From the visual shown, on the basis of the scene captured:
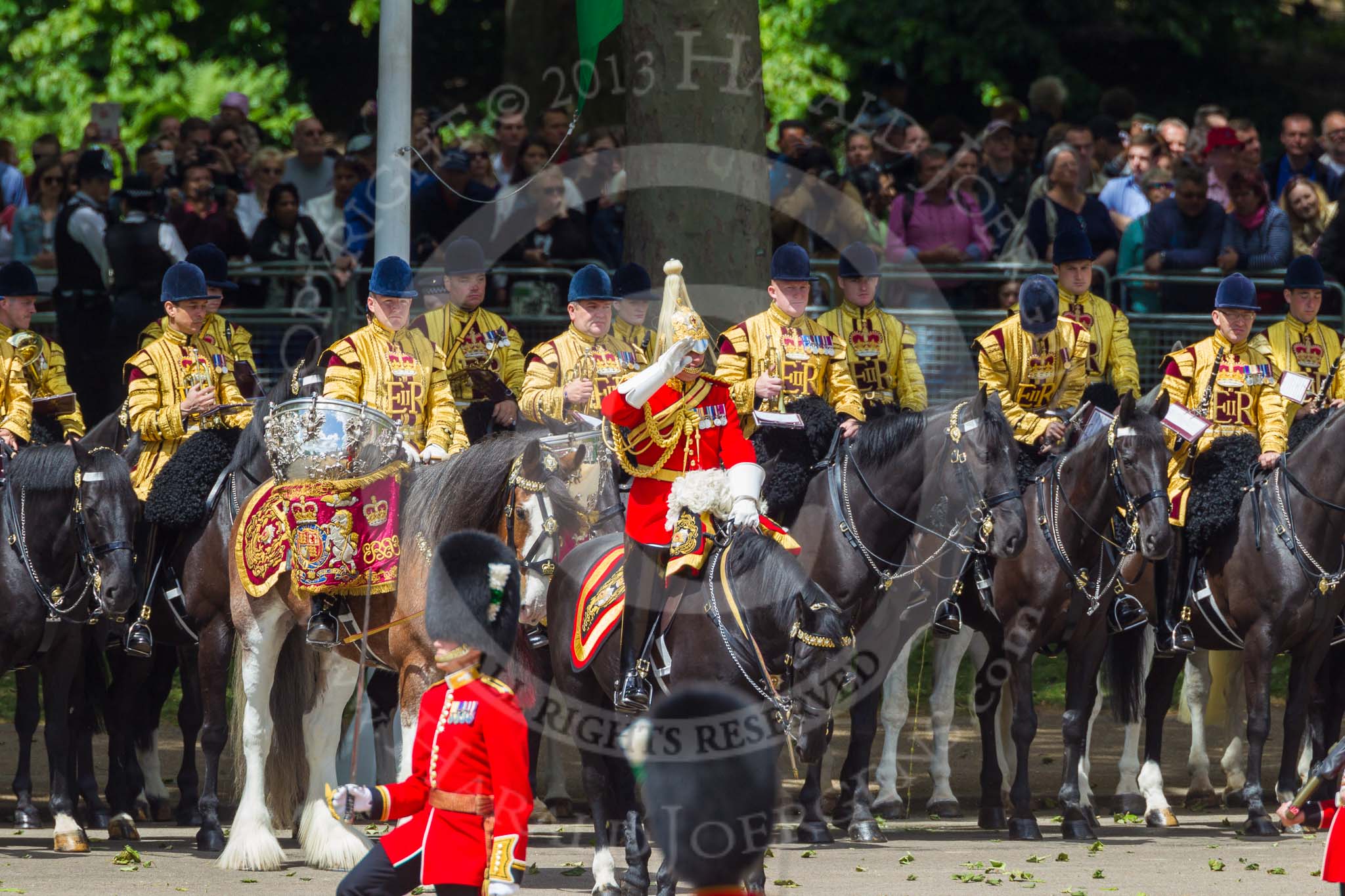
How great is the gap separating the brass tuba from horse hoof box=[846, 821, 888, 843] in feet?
16.5

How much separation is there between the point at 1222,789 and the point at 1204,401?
2446 millimetres

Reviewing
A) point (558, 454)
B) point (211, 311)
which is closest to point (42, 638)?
point (211, 311)

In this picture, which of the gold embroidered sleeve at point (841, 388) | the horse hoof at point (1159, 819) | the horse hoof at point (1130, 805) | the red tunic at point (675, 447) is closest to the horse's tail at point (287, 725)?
the red tunic at point (675, 447)

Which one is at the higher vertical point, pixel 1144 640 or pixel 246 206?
pixel 246 206

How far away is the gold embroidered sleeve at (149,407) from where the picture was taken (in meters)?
11.0

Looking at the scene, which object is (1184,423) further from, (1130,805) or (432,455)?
(432,455)

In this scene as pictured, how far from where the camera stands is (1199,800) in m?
12.2

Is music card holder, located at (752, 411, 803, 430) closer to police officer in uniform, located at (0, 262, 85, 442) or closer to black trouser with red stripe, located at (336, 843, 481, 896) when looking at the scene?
police officer in uniform, located at (0, 262, 85, 442)

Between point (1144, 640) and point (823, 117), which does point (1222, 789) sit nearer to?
point (1144, 640)

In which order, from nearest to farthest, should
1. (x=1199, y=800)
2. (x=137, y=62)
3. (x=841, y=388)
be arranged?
(x=841, y=388) → (x=1199, y=800) → (x=137, y=62)

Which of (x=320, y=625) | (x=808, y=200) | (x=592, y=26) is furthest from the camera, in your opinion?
(x=808, y=200)

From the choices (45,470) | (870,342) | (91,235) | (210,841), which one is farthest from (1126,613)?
(91,235)

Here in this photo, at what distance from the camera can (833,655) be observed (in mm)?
8172

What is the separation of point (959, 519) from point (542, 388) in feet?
8.10
